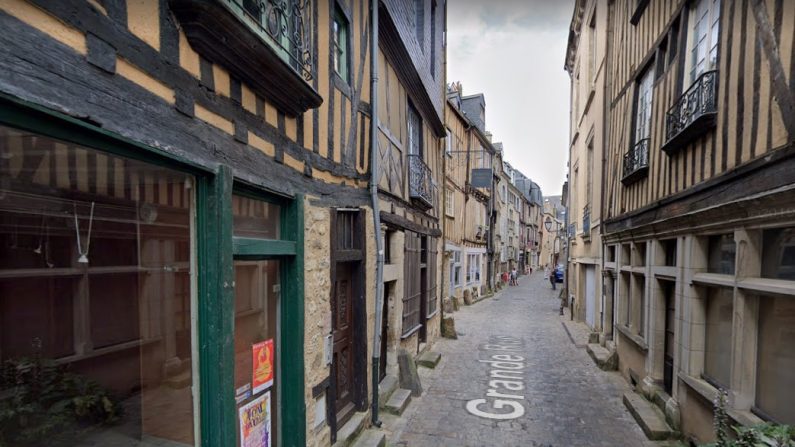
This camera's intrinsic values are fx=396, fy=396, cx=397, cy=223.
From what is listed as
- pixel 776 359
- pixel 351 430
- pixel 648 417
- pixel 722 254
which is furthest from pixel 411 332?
pixel 776 359

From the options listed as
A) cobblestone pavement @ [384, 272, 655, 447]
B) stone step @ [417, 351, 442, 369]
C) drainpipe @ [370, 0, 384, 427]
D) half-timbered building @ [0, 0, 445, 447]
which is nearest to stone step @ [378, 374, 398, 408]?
cobblestone pavement @ [384, 272, 655, 447]

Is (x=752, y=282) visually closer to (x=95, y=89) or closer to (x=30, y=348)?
(x=95, y=89)

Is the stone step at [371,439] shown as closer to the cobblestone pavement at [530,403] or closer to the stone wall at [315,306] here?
the cobblestone pavement at [530,403]

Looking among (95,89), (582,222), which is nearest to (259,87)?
(95,89)

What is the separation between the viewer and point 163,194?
8.17ft

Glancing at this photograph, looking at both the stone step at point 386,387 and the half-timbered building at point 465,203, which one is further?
the half-timbered building at point 465,203

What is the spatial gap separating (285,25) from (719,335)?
5.27 metres

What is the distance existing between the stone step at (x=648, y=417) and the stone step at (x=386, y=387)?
3.39 meters

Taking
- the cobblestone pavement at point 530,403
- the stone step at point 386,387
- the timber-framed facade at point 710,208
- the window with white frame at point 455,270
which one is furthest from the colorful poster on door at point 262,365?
the window with white frame at point 455,270

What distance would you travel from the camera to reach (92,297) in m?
4.55

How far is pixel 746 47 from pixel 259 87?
14.1 feet

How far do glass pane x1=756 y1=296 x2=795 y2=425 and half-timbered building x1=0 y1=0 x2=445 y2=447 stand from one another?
12.7 feet

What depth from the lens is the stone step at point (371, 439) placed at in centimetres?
449

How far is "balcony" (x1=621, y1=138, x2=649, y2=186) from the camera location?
6.23 meters
